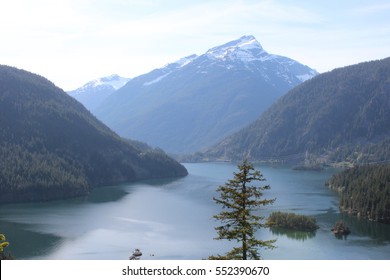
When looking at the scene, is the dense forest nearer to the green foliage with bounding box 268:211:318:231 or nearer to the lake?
the lake

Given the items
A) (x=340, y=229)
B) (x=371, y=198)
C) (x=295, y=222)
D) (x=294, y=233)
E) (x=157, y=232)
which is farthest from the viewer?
(x=371, y=198)

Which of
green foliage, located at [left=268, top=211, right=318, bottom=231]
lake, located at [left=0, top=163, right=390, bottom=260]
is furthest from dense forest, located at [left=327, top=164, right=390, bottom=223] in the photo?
green foliage, located at [left=268, top=211, right=318, bottom=231]

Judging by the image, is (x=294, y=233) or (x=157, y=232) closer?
(x=294, y=233)

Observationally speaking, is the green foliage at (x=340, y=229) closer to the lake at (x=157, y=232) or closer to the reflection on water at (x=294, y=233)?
the lake at (x=157, y=232)

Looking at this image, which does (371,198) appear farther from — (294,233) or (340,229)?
(294,233)

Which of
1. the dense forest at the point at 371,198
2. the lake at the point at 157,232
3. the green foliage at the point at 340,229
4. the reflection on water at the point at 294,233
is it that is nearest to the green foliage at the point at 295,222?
the reflection on water at the point at 294,233

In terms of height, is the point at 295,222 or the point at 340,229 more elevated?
the point at 295,222

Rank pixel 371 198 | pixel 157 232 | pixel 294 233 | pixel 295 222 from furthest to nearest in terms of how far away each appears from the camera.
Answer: pixel 371 198 → pixel 295 222 → pixel 157 232 → pixel 294 233

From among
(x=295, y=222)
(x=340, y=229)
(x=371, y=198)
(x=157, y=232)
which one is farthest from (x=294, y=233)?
(x=371, y=198)
